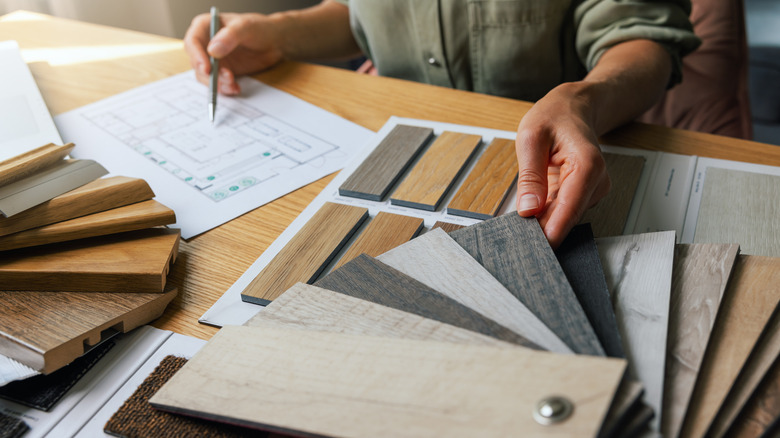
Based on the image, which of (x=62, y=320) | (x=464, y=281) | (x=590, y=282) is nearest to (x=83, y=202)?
(x=62, y=320)

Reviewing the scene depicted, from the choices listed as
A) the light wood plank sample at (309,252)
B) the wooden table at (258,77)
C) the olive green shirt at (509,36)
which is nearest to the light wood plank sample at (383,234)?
the light wood plank sample at (309,252)

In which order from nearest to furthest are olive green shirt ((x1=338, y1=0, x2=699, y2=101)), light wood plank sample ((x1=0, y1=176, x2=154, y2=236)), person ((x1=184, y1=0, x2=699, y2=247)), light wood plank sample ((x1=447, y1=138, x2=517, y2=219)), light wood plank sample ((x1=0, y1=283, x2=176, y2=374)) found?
light wood plank sample ((x1=0, y1=283, x2=176, y2=374))
light wood plank sample ((x1=0, y1=176, x2=154, y2=236))
light wood plank sample ((x1=447, y1=138, x2=517, y2=219))
person ((x1=184, y1=0, x2=699, y2=247))
olive green shirt ((x1=338, y1=0, x2=699, y2=101))

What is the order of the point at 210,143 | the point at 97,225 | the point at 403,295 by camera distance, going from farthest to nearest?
the point at 210,143 < the point at 97,225 < the point at 403,295

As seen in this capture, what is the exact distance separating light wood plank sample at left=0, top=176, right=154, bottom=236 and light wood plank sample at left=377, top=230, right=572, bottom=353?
13.2 inches

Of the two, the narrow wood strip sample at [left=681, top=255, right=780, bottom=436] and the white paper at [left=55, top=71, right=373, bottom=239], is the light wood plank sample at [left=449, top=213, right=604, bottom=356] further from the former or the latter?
the white paper at [left=55, top=71, right=373, bottom=239]

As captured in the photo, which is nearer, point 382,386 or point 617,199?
point 382,386

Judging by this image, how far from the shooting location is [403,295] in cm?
56

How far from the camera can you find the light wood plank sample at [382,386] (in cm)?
39

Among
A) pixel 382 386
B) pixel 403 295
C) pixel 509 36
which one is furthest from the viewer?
pixel 509 36

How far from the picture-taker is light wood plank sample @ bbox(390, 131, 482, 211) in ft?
2.62

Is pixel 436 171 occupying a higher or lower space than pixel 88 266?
lower

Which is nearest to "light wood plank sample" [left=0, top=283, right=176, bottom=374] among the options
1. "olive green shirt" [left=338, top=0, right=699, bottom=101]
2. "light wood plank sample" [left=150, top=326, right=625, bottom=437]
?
"light wood plank sample" [left=150, top=326, right=625, bottom=437]

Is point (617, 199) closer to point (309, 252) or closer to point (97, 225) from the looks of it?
point (309, 252)

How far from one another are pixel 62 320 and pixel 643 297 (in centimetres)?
55
